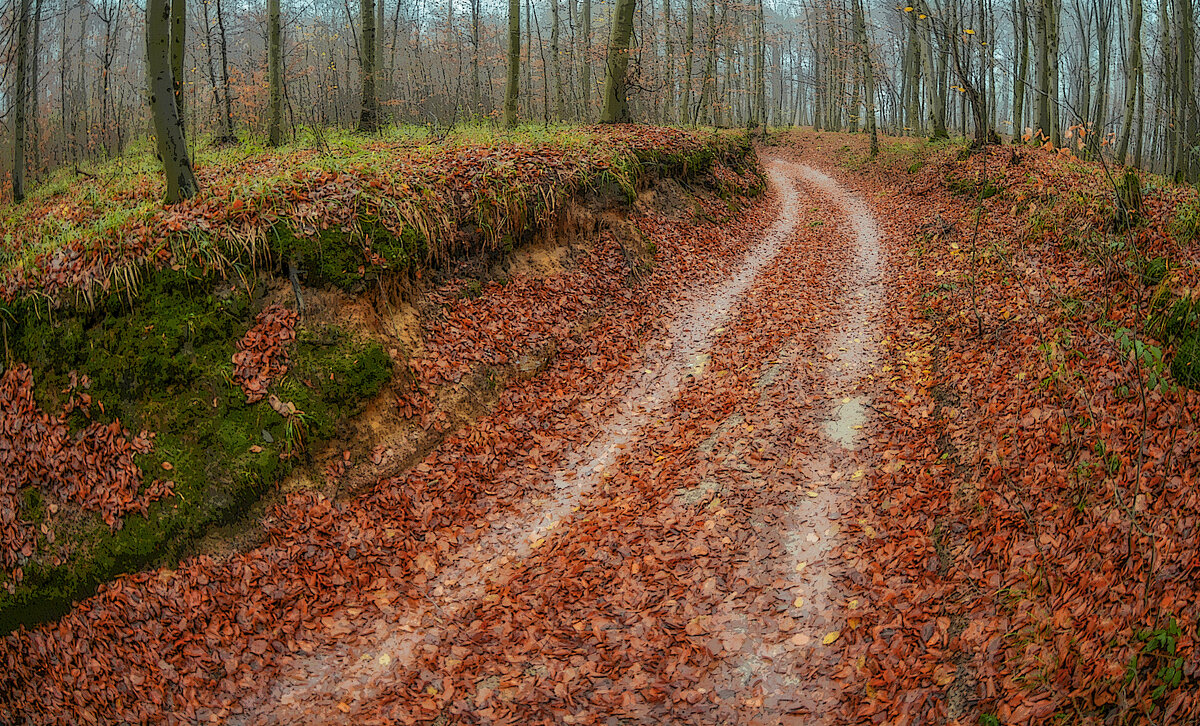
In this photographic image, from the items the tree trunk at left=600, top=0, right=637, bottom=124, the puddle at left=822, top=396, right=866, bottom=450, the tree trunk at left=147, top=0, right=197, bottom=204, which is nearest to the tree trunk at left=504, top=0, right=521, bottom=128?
the tree trunk at left=600, top=0, right=637, bottom=124

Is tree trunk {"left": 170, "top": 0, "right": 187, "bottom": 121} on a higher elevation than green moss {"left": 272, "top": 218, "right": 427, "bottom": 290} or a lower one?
higher

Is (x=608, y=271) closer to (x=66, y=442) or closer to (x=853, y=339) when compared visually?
(x=853, y=339)

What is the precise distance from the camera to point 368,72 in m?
13.4

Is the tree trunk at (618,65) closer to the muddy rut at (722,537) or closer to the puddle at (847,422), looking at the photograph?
the muddy rut at (722,537)

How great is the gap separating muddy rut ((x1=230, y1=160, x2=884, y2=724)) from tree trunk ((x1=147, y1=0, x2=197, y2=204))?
18.8 ft

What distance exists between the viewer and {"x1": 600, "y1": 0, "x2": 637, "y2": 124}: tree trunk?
15.0m

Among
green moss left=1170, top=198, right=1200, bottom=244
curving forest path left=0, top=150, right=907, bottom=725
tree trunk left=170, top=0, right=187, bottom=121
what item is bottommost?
curving forest path left=0, top=150, right=907, bottom=725

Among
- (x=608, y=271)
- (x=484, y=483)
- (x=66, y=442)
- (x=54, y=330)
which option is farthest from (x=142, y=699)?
(x=608, y=271)

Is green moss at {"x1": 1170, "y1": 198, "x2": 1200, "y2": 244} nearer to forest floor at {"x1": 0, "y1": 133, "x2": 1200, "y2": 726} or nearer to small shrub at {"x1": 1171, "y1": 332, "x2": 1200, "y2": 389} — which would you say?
forest floor at {"x1": 0, "y1": 133, "x2": 1200, "y2": 726}

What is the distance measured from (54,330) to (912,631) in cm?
855

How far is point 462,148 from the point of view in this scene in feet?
33.5

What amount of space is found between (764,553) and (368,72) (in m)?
13.0

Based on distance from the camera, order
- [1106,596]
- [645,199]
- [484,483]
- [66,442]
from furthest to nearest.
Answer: [645,199] → [484,483] → [66,442] → [1106,596]

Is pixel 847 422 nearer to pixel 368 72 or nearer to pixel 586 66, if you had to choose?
pixel 368 72
